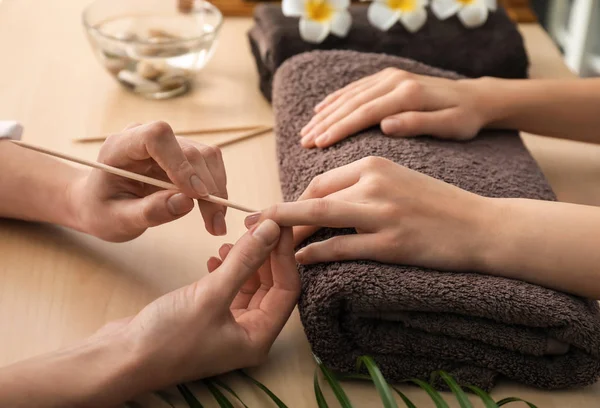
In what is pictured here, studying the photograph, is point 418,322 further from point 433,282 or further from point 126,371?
point 126,371

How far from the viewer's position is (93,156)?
3.09ft

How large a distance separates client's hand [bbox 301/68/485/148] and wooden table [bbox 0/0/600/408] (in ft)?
0.41

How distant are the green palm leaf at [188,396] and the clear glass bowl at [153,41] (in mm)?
557

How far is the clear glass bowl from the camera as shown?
1.05 metres

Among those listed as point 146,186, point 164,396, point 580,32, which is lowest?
point 580,32

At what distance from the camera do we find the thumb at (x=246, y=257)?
2.07ft

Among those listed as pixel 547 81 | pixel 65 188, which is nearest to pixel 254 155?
pixel 65 188

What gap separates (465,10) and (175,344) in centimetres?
72

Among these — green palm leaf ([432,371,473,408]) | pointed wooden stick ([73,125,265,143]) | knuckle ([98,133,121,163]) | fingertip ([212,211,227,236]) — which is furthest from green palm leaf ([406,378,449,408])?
pointed wooden stick ([73,125,265,143])

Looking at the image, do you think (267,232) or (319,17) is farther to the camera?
(319,17)

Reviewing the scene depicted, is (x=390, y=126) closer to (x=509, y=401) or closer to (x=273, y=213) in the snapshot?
(x=273, y=213)

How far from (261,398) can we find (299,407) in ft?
0.11

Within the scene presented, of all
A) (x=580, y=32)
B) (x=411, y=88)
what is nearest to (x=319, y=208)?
(x=411, y=88)

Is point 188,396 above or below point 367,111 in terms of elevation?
below
